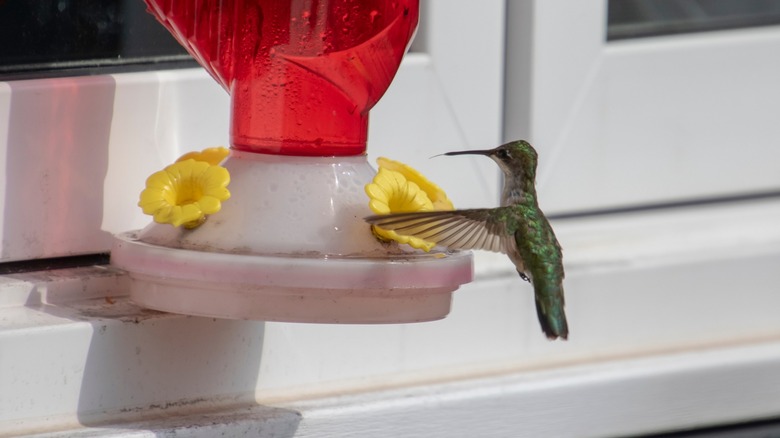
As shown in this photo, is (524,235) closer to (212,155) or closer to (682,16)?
(212,155)

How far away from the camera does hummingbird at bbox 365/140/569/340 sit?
5.10 feet

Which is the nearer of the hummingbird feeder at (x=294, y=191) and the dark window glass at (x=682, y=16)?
the hummingbird feeder at (x=294, y=191)

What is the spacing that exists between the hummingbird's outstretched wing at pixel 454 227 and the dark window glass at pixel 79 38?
1.42 feet

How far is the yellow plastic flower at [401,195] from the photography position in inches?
52.3

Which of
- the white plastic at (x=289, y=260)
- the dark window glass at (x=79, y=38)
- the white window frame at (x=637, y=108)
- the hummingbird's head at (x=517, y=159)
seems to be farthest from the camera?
the white window frame at (x=637, y=108)

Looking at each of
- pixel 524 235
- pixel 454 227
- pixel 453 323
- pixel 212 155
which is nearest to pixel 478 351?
pixel 453 323

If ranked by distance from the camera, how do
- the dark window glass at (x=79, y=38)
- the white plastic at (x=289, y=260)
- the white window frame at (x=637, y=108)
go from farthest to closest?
the white window frame at (x=637, y=108)
the dark window glass at (x=79, y=38)
the white plastic at (x=289, y=260)

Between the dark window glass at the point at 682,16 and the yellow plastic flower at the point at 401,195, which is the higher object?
the dark window glass at the point at 682,16

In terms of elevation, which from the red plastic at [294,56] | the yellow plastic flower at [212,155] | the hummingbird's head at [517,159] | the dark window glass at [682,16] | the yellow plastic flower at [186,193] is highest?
the dark window glass at [682,16]

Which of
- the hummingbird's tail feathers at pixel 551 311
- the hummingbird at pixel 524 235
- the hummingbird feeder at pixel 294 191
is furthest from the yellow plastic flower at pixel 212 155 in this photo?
the hummingbird's tail feathers at pixel 551 311

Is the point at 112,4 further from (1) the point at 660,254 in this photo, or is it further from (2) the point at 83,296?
(1) the point at 660,254

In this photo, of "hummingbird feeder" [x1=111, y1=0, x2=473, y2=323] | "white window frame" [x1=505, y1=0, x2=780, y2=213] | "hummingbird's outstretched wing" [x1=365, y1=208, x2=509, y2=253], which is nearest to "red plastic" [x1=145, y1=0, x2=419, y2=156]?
"hummingbird feeder" [x1=111, y1=0, x2=473, y2=323]

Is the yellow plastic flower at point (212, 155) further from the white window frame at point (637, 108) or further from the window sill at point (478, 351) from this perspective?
the white window frame at point (637, 108)

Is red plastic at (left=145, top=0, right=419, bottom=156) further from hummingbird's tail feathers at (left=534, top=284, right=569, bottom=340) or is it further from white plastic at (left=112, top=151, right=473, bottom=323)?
hummingbird's tail feathers at (left=534, top=284, right=569, bottom=340)
